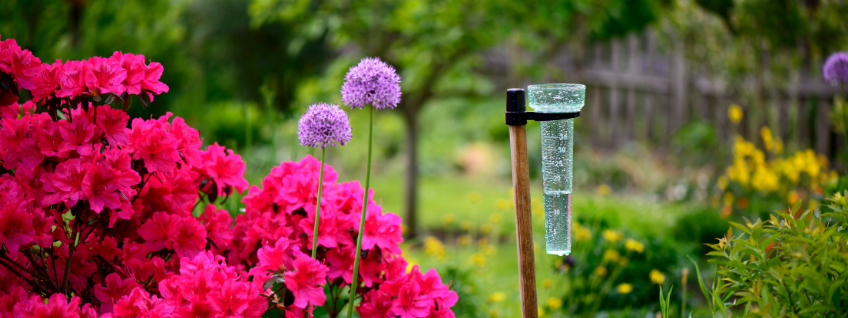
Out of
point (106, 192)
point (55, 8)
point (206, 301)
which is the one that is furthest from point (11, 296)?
point (55, 8)

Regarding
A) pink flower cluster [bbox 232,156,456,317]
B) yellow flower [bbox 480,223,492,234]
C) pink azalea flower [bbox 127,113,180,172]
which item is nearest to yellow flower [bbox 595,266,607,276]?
yellow flower [bbox 480,223,492,234]

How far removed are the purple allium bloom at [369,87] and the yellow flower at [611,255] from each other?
1.80 metres

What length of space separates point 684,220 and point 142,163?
3.23 metres

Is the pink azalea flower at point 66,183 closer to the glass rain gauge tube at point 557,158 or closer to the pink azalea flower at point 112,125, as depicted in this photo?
the pink azalea flower at point 112,125

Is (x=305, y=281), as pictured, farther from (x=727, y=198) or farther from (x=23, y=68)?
(x=727, y=198)

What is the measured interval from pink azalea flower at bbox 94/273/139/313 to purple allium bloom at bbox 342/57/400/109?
565mm

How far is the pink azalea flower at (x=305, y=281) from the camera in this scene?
102 cm

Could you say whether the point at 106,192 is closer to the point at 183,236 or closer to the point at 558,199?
the point at 183,236

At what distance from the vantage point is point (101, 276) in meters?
1.21

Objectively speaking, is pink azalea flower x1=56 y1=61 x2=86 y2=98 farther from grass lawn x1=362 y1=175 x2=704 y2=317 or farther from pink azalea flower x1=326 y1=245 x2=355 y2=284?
grass lawn x1=362 y1=175 x2=704 y2=317

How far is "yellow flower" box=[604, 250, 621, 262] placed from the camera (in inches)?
99.7

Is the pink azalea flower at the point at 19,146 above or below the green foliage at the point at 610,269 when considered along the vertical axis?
above

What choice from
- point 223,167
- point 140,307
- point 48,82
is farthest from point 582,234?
point 48,82

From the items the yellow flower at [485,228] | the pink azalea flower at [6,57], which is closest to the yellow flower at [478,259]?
the yellow flower at [485,228]
